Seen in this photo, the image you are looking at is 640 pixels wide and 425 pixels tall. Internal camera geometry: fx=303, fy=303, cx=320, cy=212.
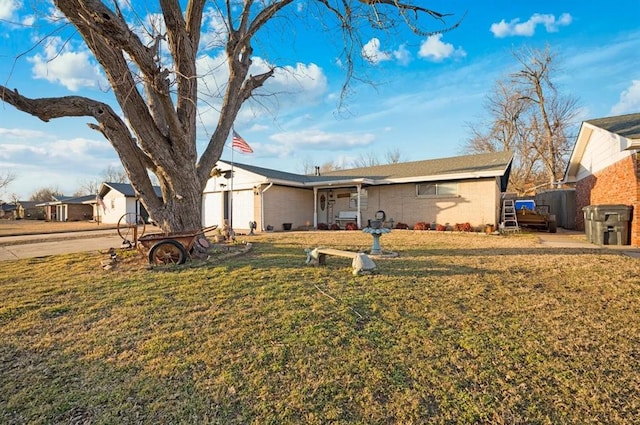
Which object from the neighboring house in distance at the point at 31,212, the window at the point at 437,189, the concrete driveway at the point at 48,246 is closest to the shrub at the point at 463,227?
the window at the point at 437,189

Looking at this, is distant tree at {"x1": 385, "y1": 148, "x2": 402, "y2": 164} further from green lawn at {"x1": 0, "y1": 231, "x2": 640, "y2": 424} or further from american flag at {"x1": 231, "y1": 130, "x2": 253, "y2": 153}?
green lawn at {"x1": 0, "y1": 231, "x2": 640, "y2": 424}

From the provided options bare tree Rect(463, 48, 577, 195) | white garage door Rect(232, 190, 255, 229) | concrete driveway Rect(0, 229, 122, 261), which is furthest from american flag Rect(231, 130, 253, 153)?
bare tree Rect(463, 48, 577, 195)

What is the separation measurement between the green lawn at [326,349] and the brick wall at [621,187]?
14.0ft

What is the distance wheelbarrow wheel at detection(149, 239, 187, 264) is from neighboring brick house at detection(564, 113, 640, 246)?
11.4m

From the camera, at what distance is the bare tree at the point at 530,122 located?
23688mm

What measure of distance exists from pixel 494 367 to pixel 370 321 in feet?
4.26

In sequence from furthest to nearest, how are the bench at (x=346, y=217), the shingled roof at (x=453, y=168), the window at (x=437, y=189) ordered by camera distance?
the bench at (x=346, y=217) < the window at (x=437, y=189) < the shingled roof at (x=453, y=168)

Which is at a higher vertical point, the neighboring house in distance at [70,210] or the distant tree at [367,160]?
the distant tree at [367,160]

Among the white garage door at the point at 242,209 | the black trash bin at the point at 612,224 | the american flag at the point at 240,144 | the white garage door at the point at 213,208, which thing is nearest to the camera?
the black trash bin at the point at 612,224

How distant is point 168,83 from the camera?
19.5ft

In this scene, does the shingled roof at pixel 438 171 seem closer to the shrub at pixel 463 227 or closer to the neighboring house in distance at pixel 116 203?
the shrub at pixel 463 227

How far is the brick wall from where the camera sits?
27.3ft

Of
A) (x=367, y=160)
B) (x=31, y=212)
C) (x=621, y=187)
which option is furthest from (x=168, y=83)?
(x=31, y=212)

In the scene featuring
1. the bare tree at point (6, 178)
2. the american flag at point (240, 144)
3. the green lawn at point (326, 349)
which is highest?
the bare tree at point (6, 178)
